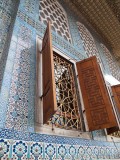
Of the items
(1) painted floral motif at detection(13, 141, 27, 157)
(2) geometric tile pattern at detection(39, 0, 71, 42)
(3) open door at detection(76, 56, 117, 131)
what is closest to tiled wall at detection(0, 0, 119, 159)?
(1) painted floral motif at detection(13, 141, 27, 157)

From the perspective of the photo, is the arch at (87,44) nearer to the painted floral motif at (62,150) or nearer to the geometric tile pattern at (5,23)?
the geometric tile pattern at (5,23)

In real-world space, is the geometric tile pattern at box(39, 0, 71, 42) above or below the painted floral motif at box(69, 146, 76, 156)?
above

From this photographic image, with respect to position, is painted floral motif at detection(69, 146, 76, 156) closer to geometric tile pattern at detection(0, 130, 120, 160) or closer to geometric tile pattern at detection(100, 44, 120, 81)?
geometric tile pattern at detection(0, 130, 120, 160)

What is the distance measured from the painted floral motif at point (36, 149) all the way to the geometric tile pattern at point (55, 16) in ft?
7.01

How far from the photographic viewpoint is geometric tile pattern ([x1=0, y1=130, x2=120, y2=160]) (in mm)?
1170

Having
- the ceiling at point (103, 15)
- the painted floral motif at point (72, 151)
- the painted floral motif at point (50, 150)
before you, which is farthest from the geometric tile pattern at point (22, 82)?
the ceiling at point (103, 15)

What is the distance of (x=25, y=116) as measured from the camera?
143 cm

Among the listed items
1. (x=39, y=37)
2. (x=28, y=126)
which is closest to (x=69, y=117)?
(x=28, y=126)

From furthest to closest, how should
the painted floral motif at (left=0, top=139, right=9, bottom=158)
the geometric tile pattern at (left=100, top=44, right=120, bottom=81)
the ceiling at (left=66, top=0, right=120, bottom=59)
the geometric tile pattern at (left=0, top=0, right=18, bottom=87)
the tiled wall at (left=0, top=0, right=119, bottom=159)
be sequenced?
the geometric tile pattern at (left=100, top=44, right=120, bottom=81), the ceiling at (left=66, top=0, right=120, bottom=59), the geometric tile pattern at (left=0, top=0, right=18, bottom=87), the tiled wall at (left=0, top=0, right=119, bottom=159), the painted floral motif at (left=0, top=139, right=9, bottom=158)

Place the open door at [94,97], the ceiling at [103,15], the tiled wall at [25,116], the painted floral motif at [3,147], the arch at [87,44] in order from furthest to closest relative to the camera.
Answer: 1. the ceiling at [103,15]
2. the arch at [87,44]
3. the open door at [94,97]
4. the tiled wall at [25,116]
5. the painted floral motif at [3,147]

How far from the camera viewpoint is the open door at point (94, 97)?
1924 millimetres

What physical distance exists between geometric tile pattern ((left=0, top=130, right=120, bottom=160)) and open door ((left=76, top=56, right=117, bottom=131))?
29cm

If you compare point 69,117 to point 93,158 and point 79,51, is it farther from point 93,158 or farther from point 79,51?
point 79,51

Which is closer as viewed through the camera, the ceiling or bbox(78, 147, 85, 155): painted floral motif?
bbox(78, 147, 85, 155): painted floral motif
